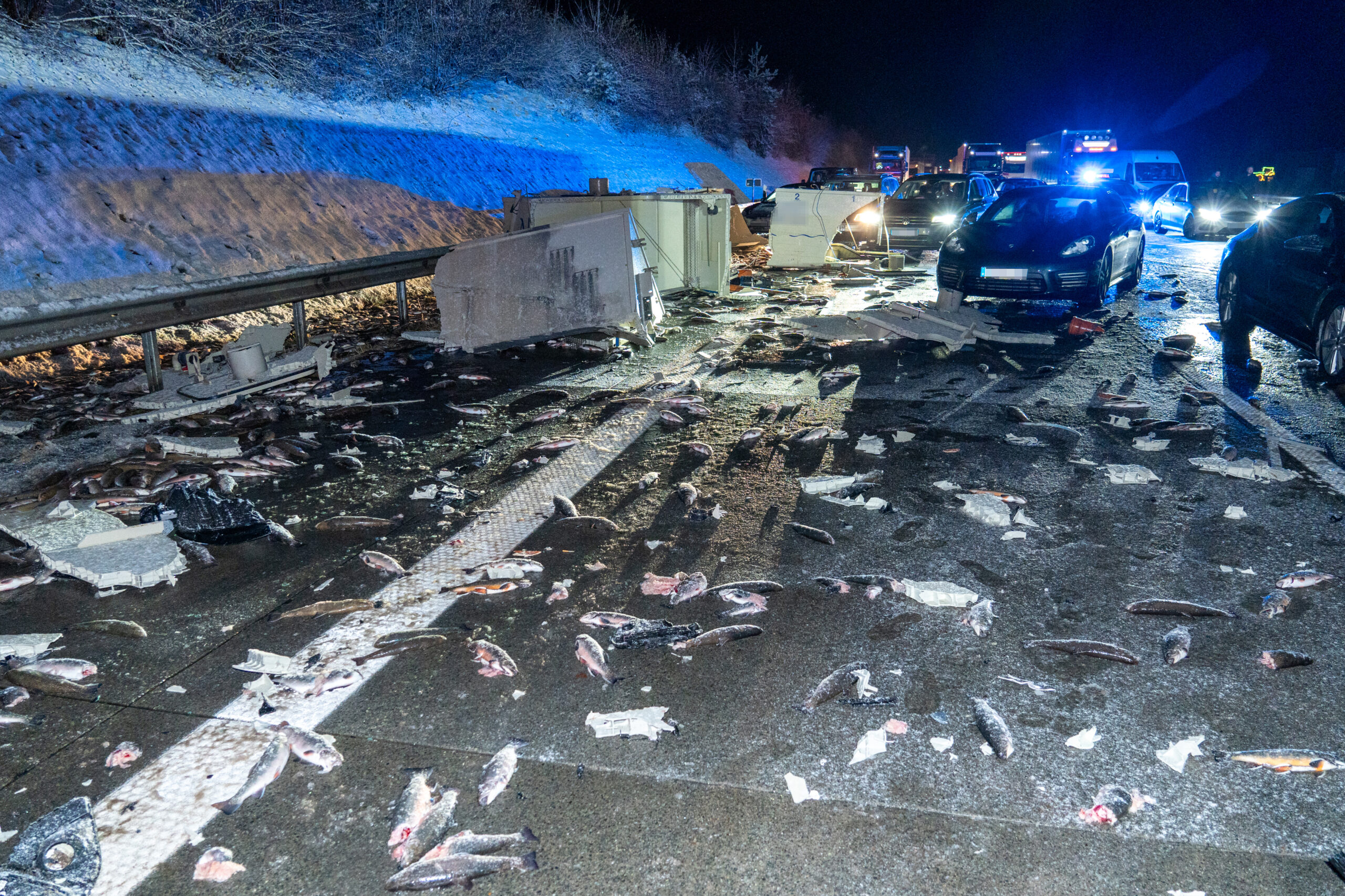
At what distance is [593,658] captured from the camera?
3.59 meters

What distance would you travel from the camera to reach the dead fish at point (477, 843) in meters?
2.56

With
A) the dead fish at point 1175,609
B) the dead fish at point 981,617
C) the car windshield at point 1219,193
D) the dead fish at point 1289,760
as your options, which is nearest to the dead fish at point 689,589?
the dead fish at point 981,617

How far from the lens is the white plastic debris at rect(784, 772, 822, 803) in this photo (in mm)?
2771

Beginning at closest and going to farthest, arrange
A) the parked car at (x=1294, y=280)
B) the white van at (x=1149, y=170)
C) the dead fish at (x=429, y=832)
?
the dead fish at (x=429, y=832)
the parked car at (x=1294, y=280)
the white van at (x=1149, y=170)

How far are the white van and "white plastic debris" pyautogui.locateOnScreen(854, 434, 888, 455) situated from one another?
26084 mm

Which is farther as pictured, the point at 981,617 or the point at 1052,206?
the point at 1052,206

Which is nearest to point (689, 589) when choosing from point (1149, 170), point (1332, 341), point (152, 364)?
point (152, 364)

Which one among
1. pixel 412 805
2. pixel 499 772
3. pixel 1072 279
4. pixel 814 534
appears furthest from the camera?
pixel 1072 279

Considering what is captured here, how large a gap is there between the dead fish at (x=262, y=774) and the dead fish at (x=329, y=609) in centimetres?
97

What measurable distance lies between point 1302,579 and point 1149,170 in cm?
2969

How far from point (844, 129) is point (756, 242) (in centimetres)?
6150

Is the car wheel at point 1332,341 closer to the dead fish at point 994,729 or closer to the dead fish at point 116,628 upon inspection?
the dead fish at point 994,729

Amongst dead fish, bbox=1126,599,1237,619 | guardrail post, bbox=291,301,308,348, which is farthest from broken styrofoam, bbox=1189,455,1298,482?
guardrail post, bbox=291,301,308,348

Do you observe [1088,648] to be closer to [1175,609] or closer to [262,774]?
[1175,609]
